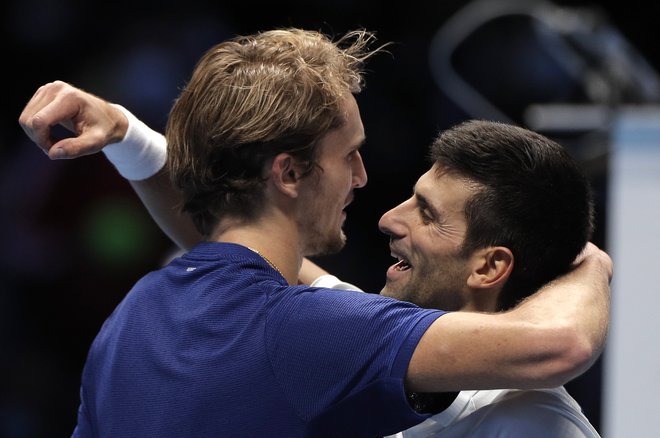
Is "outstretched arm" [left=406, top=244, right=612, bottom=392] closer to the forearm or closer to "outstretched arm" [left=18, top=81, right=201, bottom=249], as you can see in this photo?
"outstretched arm" [left=18, top=81, right=201, bottom=249]

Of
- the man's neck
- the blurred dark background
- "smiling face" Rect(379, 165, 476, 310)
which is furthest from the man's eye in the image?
the blurred dark background

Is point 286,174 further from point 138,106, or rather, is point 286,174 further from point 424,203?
point 138,106

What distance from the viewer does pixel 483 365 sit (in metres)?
1.42

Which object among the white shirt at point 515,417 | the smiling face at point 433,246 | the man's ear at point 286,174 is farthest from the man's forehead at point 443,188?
the white shirt at point 515,417

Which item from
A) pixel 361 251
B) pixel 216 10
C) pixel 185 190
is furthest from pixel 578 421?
pixel 216 10

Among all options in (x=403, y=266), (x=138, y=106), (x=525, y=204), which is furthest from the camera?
(x=138, y=106)

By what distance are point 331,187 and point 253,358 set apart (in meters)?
0.38

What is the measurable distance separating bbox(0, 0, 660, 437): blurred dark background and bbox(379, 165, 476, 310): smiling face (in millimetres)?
2467

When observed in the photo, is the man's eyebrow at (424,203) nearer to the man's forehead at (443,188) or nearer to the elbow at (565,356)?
the man's forehead at (443,188)

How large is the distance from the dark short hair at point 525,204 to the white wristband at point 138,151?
0.60 m

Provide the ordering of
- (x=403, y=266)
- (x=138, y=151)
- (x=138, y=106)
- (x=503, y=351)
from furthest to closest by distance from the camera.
A: 1. (x=138, y=106)
2. (x=138, y=151)
3. (x=403, y=266)
4. (x=503, y=351)

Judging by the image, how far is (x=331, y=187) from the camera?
1773 mm

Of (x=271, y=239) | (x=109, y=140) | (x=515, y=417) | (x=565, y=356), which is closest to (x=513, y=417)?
(x=515, y=417)

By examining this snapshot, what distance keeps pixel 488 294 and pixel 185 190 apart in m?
0.55
